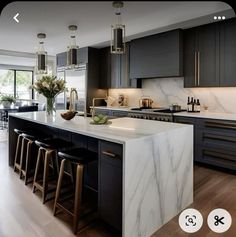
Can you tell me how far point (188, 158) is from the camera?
2193mm

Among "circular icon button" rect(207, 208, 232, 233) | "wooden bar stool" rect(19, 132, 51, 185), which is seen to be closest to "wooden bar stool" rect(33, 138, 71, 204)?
"wooden bar stool" rect(19, 132, 51, 185)

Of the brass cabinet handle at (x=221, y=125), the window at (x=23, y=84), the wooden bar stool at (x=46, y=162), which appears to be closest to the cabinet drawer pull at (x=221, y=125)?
the brass cabinet handle at (x=221, y=125)

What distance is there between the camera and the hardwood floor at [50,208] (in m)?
1.84

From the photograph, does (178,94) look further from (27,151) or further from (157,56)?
(27,151)

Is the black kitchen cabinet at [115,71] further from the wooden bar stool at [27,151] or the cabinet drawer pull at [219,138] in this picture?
the wooden bar stool at [27,151]

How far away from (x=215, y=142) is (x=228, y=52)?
1.31m

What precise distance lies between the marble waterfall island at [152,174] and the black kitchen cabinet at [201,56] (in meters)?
1.68

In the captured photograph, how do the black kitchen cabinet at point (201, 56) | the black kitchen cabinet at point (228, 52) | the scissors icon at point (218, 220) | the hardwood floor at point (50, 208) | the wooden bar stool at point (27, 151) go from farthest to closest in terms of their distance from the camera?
the black kitchen cabinet at point (201, 56) → the black kitchen cabinet at point (228, 52) → the wooden bar stool at point (27, 151) → the hardwood floor at point (50, 208) → the scissors icon at point (218, 220)

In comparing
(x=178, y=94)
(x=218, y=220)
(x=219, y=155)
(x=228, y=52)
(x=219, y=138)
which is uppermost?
(x=228, y=52)

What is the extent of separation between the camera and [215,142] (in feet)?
10.6

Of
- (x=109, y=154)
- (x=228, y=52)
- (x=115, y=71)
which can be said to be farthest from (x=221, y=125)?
(x=115, y=71)

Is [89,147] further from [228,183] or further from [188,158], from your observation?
[228,183]

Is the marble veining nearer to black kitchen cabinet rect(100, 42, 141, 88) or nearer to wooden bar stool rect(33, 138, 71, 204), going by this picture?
wooden bar stool rect(33, 138, 71, 204)

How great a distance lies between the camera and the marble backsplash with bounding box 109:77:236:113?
142 inches
